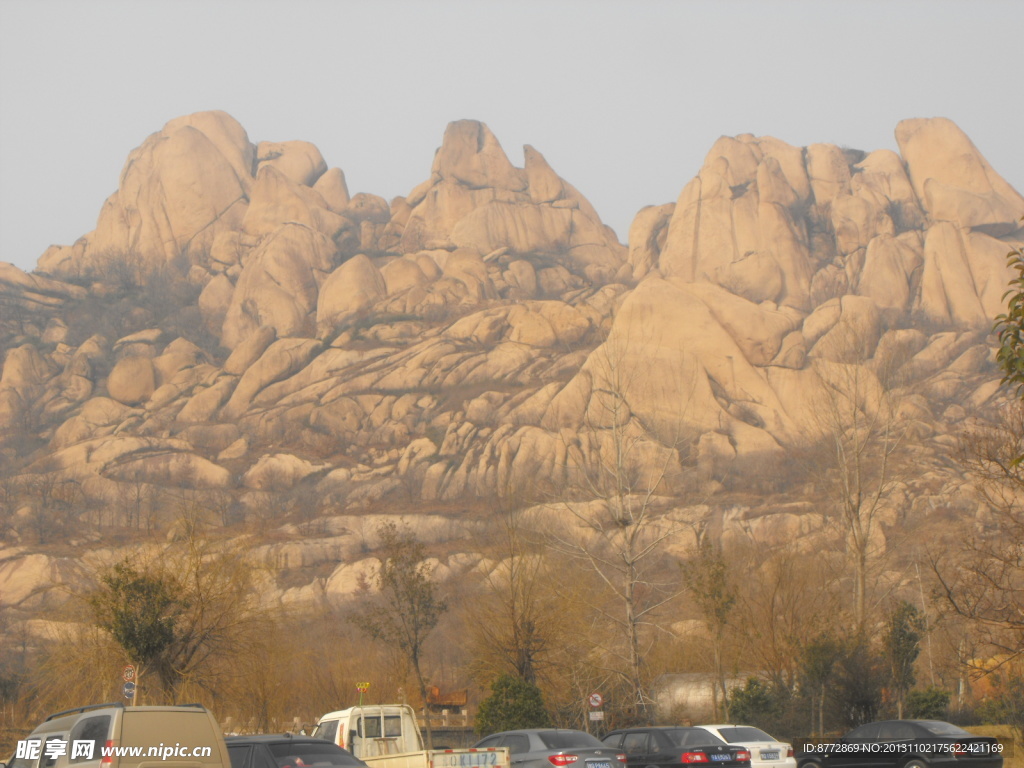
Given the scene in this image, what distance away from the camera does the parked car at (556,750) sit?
19250mm

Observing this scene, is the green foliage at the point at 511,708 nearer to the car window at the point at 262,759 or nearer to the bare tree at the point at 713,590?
the bare tree at the point at 713,590

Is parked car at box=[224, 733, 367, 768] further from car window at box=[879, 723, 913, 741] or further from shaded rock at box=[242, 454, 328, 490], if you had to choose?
shaded rock at box=[242, 454, 328, 490]

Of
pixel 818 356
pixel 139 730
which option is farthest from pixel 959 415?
pixel 139 730

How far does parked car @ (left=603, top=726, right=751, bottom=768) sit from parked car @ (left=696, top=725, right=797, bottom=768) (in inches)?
18.9

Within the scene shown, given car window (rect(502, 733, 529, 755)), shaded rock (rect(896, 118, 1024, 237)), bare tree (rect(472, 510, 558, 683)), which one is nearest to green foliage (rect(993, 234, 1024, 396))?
car window (rect(502, 733, 529, 755))

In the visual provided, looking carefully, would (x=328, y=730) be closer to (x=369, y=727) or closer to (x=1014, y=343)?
(x=369, y=727)

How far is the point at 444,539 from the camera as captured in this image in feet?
392

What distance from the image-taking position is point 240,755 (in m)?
16.2

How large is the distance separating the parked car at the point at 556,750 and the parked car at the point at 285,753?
4.25 meters

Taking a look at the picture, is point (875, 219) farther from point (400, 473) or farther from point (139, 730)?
point (139, 730)

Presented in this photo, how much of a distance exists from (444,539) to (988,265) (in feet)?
285

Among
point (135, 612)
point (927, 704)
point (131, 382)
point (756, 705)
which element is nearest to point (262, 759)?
point (135, 612)

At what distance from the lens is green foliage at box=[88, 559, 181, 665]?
29062mm

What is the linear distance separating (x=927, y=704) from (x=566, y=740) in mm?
22754
